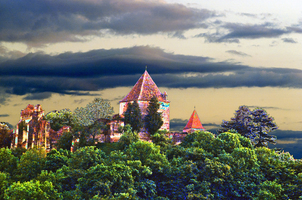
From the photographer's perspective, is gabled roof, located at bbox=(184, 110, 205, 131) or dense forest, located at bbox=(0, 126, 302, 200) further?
gabled roof, located at bbox=(184, 110, 205, 131)

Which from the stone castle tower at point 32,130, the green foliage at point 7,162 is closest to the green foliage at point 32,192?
the green foliage at point 7,162

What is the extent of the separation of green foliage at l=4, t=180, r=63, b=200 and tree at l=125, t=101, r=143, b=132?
29696 millimetres

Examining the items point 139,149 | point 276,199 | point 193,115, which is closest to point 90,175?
point 139,149

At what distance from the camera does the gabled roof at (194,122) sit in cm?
8108

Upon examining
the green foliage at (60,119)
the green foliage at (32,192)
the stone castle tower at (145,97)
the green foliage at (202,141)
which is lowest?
the green foliage at (32,192)

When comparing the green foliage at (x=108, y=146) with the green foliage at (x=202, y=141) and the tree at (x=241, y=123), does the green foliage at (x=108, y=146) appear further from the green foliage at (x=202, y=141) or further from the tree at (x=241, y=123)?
the tree at (x=241, y=123)

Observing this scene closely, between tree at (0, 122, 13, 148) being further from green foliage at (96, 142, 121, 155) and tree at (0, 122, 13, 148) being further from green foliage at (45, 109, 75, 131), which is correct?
green foliage at (96, 142, 121, 155)

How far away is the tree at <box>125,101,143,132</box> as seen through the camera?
Answer: 71.5 meters

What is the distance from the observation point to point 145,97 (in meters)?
75.6

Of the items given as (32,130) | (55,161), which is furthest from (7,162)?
(32,130)

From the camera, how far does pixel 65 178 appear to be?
156 feet

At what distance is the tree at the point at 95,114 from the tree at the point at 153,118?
8059 mm

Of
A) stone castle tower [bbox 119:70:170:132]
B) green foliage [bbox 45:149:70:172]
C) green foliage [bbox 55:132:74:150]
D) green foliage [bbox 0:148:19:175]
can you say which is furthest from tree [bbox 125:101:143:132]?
green foliage [bbox 0:148:19:175]

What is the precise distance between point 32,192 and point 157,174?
15546 millimetres
